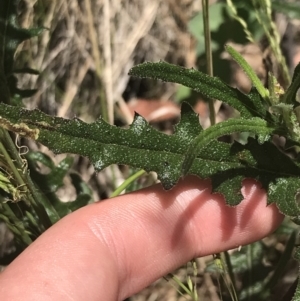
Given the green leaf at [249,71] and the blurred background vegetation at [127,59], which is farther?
the blurred background vegetation at [127,59]

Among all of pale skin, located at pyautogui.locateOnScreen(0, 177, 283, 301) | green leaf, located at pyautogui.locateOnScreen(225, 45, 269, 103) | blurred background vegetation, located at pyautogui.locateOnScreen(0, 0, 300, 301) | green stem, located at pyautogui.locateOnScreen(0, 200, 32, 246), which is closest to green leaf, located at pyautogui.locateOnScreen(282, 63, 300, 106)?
green leaf, located at pyautogui.locateOnScreen(225, 45, 269, 103)

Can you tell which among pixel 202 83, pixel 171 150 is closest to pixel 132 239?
pixel 171 150

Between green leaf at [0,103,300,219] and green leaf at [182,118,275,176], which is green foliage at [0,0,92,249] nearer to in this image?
green leaf at [0,103,300,219]

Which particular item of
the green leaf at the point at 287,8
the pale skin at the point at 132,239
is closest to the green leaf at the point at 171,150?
the pale skin at the point at 132,239

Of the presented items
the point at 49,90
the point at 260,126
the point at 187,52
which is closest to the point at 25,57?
the point at 49,90

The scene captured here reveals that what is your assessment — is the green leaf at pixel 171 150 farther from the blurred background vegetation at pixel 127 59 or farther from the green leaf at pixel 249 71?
the blurred background vegetation at pixel 127 59

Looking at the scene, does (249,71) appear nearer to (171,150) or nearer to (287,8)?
(171,150)
